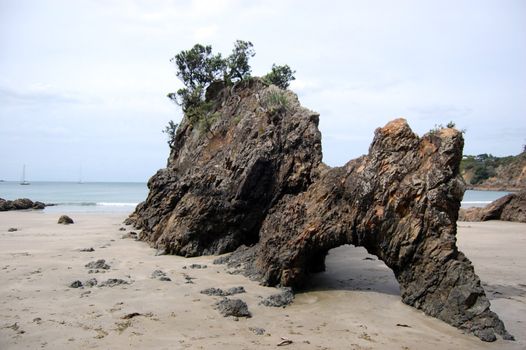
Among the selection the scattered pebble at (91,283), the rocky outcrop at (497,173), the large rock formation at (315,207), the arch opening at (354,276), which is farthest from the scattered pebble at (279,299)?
the rocky outcrop at (497,173)

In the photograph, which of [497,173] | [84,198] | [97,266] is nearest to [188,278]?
[97,266]

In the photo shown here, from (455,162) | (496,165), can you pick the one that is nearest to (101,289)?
(455,162)

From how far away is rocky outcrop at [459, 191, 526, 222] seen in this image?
995 inches

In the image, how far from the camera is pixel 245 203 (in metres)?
11.5

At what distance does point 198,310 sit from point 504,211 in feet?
79.7

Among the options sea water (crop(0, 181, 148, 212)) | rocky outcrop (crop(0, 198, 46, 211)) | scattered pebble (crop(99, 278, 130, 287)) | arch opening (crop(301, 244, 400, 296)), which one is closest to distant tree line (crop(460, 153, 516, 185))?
sea water (crop(0, 181, 148, 212))

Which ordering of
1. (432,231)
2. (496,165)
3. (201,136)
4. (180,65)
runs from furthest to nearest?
(496,165)
(180,65)
(201,136)
(432,231)

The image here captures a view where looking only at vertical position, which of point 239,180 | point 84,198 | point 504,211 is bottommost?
point 84,198

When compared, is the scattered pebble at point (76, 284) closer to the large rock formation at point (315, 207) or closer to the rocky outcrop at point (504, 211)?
the large rock formation at point (315, 207)

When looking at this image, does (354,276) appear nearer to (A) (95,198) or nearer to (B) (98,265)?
(B) (98,265)

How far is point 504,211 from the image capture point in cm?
2608

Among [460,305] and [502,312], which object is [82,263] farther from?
[502,312]

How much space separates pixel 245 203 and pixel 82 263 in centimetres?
439

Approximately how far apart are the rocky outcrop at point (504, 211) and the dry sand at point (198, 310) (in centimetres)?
1508
